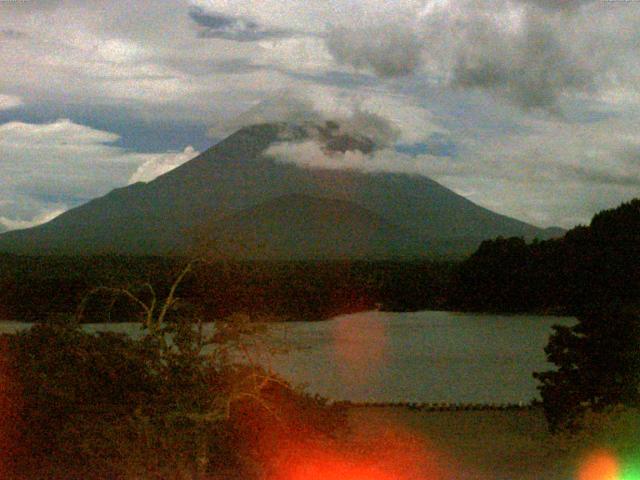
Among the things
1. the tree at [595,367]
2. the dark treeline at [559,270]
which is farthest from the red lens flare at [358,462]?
the dark treeline at [559,270]

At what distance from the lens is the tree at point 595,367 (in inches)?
348

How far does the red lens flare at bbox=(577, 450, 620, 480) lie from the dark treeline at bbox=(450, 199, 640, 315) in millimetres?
8709

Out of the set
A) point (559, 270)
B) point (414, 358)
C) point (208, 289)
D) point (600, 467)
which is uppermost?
point (559, 270)

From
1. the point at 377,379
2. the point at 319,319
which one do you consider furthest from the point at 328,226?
the point at 377,379

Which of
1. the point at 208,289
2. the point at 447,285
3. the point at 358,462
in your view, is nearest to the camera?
the point at 358,462

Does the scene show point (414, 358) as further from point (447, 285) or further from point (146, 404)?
point (447, 285)

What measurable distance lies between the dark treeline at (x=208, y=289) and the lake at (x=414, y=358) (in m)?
0.43

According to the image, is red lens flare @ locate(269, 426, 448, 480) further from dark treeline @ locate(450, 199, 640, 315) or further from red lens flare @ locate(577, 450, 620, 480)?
dark treeline @ locate(450, 199, 640, 315)

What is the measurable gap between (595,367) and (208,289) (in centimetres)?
503

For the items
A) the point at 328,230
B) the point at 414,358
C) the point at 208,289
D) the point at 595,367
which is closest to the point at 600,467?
the point at 595,367

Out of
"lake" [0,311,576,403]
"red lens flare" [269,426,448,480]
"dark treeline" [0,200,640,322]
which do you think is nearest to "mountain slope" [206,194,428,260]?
"dark treeline" [0,200,640,322]

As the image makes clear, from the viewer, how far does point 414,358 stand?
14359 mm

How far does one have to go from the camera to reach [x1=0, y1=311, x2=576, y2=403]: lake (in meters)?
11.4

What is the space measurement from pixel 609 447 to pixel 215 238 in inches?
178
